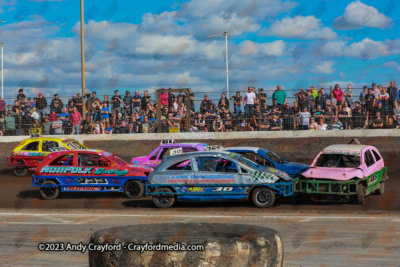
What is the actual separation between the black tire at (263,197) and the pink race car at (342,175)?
2.57 feet

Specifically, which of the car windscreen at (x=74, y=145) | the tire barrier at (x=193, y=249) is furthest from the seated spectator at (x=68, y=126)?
the tire barrier at (x=193, y=249)

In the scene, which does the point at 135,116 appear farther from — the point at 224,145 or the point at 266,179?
the point at 266,179

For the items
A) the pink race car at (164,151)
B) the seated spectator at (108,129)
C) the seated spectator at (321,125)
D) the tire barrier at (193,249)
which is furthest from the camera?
the seated spectator at (108,129)

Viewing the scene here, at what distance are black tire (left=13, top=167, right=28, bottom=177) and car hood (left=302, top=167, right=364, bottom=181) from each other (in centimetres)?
1189

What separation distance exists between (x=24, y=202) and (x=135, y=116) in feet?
26.7

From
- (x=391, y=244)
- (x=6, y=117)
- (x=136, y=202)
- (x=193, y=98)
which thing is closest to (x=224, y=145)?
(x=193, y=98)

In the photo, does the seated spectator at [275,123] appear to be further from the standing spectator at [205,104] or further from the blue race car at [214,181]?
the blue race car at [214,181]

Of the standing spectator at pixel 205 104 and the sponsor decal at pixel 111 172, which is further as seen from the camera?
the standing spectator at pixel 205 104

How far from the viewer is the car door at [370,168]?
44.8 feet

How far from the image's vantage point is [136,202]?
14797 millimetres

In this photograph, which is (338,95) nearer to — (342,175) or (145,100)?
(145,100)

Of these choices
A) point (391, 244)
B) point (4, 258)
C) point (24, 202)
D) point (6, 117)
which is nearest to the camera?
point (4, 258)

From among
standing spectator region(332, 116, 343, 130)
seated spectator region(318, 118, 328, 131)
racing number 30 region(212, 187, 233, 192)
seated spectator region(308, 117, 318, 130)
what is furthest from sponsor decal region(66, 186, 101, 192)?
standing spectator region(332, 116, 343, 130)

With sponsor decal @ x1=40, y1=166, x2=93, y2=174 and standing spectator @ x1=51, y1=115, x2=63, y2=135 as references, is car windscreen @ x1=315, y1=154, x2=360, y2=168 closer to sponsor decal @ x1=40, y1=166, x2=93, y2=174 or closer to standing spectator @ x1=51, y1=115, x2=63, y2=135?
sponsor decal @ x1=40, y1=166, x2=93, y2=174
